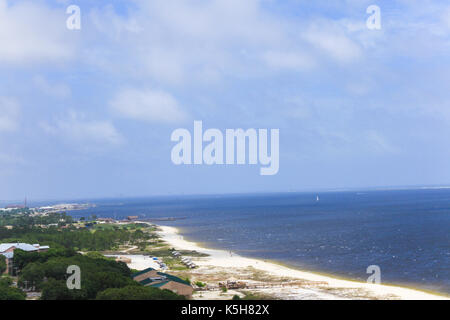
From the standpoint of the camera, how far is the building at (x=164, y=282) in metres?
38.3

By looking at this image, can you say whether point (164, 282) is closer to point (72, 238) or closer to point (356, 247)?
point (72, 238)

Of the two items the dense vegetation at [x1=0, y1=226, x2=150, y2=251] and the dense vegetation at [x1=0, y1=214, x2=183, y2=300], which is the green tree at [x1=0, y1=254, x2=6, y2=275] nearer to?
the dense vegetation at [x1=0, y1=214, x2=183, y2=300]

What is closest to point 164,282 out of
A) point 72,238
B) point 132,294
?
point 132,294

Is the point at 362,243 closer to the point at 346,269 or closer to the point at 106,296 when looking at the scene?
the point at 346,269

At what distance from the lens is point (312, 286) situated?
1939 inches

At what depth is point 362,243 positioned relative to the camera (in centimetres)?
8538

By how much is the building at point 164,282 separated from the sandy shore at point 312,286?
10.4 meters

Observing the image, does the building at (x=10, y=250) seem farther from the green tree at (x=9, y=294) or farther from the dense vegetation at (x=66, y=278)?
the green tree at (x=9, y=294)

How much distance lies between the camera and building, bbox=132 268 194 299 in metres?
38.3

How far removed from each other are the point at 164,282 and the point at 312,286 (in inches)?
775

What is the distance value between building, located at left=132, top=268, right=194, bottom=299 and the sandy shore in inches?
409

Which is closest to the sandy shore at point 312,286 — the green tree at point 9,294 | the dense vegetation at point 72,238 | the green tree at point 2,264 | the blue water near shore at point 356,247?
the blue water near shore at point 356,247
